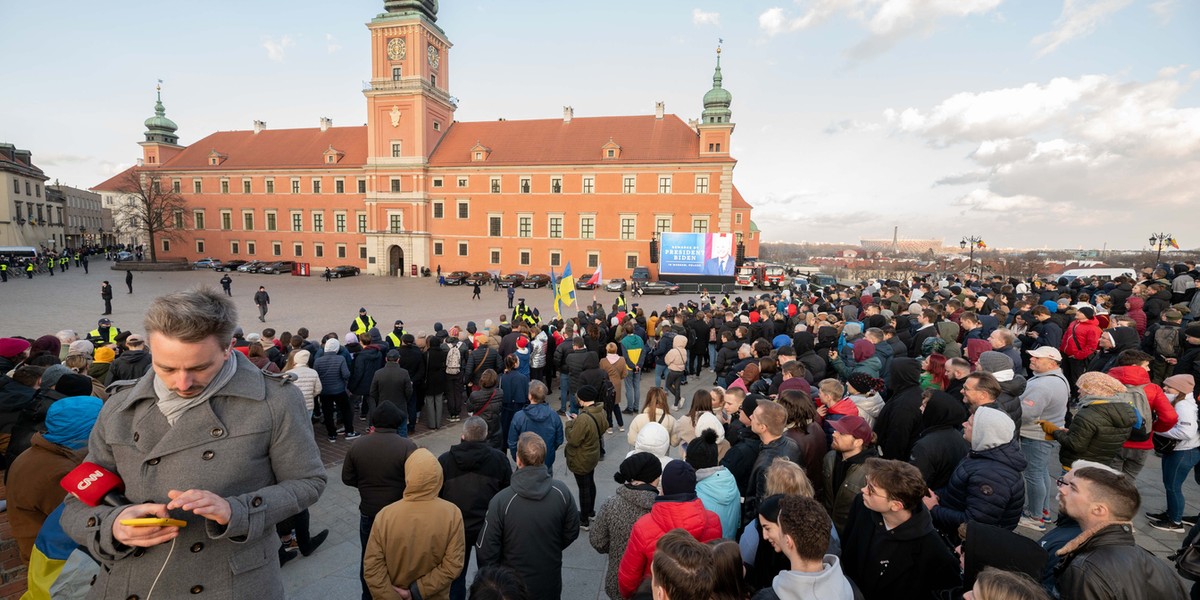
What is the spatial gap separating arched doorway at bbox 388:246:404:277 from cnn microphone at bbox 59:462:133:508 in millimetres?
46428

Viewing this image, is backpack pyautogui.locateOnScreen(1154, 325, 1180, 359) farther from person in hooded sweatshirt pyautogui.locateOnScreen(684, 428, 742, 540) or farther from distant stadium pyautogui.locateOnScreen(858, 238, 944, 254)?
distant stadium pyautogui.locateOnScreen(858, 238, 944, 254)

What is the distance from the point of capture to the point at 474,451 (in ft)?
12.8

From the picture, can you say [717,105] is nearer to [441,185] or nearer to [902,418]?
[441,185]

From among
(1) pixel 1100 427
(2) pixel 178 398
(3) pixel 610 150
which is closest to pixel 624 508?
(2) pixel 178 398

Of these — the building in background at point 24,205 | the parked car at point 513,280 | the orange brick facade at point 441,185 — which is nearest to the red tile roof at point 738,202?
the orange brick facade at point 441,185

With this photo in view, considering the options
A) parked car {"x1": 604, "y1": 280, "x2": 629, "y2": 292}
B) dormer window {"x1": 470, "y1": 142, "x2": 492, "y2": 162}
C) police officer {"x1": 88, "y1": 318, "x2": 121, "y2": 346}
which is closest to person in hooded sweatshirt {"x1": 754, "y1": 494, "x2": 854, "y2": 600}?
police officer {"x1": 88, "y1": 318, "x2": 121, "y2": 346}

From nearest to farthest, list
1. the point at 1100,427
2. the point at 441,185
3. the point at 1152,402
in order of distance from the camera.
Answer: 1. the point at 1100,427
2. the point at 1152,402
3. the point at 441,185

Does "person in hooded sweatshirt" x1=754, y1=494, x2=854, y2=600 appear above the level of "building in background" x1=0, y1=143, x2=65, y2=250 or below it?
below

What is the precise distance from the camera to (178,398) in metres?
1.85

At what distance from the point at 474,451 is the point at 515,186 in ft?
137

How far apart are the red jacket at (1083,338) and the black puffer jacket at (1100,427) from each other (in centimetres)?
469


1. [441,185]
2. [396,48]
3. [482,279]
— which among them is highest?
[396,48]

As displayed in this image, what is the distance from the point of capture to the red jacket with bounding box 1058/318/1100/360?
779 cm

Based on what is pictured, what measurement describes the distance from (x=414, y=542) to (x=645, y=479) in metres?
1.51
